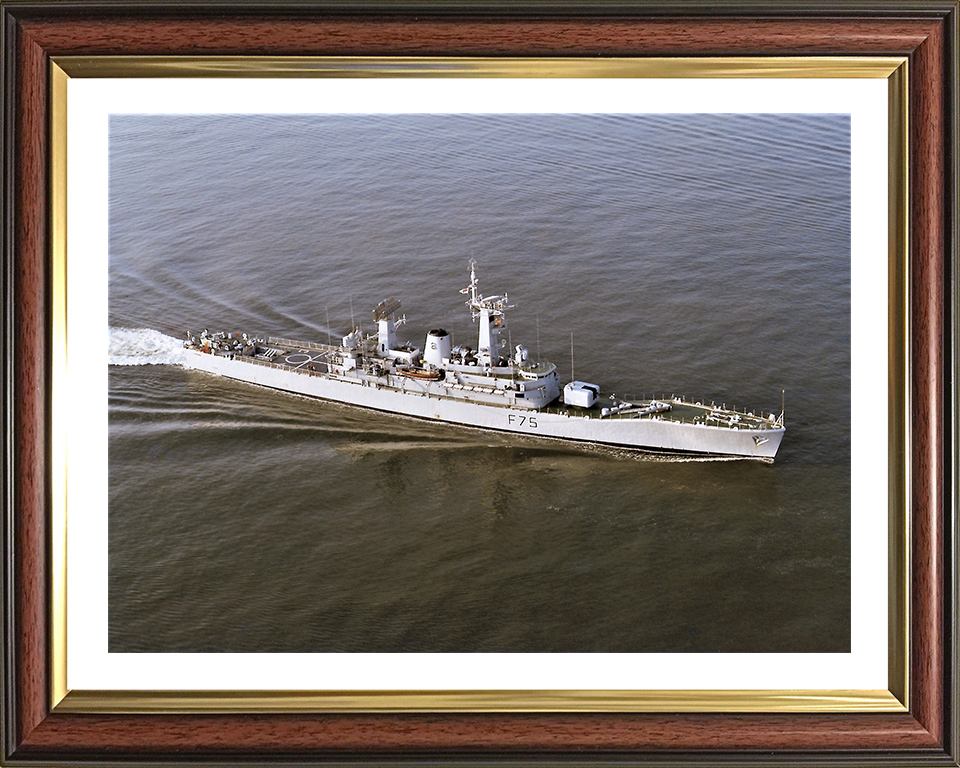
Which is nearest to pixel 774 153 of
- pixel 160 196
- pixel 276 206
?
pixel 276 206

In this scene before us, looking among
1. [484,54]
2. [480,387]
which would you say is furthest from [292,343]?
[484,54]

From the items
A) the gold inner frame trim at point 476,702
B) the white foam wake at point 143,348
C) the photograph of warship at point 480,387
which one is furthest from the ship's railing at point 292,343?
the gold inner frame trim at point 476,702

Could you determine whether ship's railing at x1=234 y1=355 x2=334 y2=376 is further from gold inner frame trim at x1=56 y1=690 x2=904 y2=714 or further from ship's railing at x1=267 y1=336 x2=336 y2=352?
gold inner frame trim at x1=56 y1=690 x2=904 y2=714

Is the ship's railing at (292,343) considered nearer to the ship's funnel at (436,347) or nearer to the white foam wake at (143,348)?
the white foam wake at (143,348)

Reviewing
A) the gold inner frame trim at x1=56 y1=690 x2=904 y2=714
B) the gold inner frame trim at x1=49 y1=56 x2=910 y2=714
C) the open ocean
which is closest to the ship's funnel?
the open ocean

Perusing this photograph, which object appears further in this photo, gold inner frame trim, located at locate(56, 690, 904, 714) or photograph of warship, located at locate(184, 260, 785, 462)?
photograph of warship, located at locate(184, 260, 785, 462)

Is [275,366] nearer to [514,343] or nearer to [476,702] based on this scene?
[514,343]
